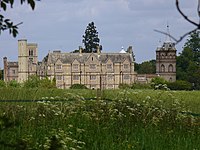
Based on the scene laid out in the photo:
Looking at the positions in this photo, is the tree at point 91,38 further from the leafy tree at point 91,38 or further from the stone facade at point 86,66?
the stone facade at point 86,66

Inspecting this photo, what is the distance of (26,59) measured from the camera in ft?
344

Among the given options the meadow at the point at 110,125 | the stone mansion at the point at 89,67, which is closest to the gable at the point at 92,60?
the stone mansion at the point at 89,67

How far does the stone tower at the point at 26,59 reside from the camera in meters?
102

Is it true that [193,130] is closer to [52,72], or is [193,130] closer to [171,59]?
[52,72]

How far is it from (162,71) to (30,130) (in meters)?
93.1

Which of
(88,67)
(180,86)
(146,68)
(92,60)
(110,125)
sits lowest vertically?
(180,86)

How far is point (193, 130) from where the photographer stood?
24.6 ft

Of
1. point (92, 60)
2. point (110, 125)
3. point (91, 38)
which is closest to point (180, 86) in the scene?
point (92, 60)

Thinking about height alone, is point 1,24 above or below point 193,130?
above

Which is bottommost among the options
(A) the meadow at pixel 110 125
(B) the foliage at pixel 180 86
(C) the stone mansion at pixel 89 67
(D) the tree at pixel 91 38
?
(B) the foliage at pixel 180 86

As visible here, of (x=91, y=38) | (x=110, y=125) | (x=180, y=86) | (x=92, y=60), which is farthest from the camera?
(x=91, y=38)

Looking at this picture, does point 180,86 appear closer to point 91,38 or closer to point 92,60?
point 92,60

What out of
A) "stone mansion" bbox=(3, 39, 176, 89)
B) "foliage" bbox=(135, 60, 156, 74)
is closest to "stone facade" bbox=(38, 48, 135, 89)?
"stone mansion" bbox=(3, 39, 176, 89)

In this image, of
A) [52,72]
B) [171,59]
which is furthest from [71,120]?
[171,59]
